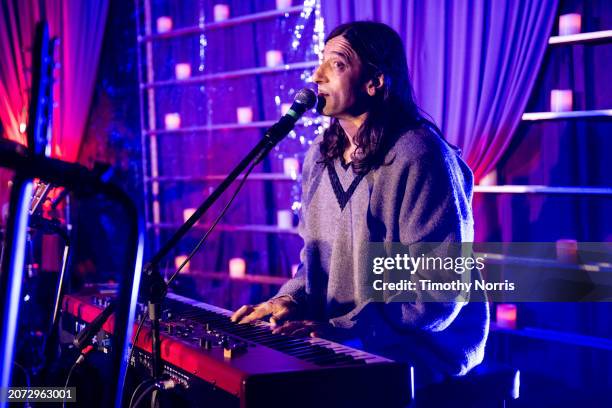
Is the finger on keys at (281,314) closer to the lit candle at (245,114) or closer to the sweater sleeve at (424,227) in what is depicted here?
the sweater sleeve at (424,227)

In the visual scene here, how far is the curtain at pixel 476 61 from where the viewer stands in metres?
3.38

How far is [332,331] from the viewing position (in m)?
1.95

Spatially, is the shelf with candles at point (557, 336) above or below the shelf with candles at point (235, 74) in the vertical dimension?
below

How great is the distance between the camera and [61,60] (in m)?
5.88

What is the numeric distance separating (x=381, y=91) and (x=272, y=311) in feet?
2.76

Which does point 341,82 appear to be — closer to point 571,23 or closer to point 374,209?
point 374,209

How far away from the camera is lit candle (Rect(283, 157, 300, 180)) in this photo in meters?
4.54

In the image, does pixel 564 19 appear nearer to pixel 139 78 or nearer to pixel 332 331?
pixel 332 331

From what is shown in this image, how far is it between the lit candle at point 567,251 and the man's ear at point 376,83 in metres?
→ 1.58

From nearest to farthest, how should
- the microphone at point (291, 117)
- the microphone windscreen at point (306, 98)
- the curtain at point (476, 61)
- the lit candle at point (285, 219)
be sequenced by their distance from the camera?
the microphone at point (291, 117)
the microphone windscreen at point (306, 98)
the curtain at point (476, 61)
the lit candle at point (285, 219)

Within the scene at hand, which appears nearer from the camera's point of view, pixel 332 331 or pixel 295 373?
pixel 295 373

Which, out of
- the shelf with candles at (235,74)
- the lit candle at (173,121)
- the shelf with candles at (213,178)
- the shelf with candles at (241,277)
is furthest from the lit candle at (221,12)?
the shelf with candles at (241,277)

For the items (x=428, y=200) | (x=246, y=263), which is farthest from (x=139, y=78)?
(x=428, y=200)

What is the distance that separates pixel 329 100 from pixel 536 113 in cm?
165
